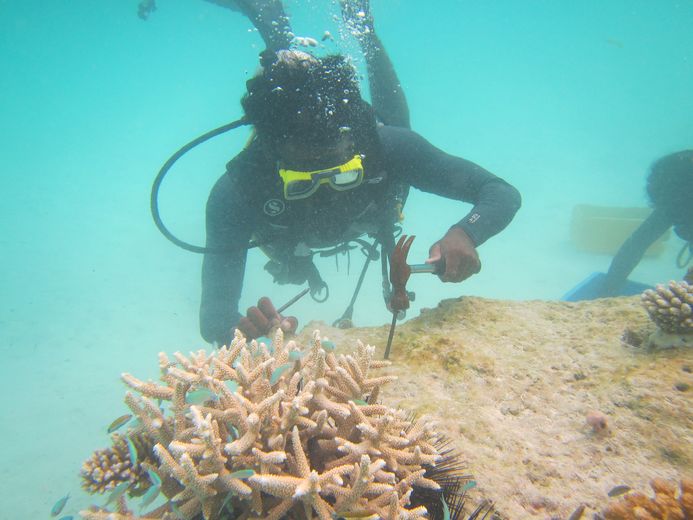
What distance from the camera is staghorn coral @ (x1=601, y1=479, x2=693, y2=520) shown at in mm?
1581

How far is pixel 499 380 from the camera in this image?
270 centimetres

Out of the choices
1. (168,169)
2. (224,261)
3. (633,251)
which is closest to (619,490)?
(224,261)

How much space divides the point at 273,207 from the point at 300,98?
125 centimetres

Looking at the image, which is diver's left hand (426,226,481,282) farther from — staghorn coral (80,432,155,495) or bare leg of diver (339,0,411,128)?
bare leg of diver (339,0,411,128)

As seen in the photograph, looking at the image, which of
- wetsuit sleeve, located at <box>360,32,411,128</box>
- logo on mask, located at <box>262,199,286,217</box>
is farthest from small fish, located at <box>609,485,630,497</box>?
wetsuit sleeve, located at <box>360,32,411,128</box>

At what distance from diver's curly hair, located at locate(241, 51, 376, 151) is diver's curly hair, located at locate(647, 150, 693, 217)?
25.6ft

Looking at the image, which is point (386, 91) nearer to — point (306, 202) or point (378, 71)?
Result: point (378, 71)

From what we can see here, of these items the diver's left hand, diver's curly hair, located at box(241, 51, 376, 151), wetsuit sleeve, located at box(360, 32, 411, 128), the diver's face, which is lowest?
the diver's left hand

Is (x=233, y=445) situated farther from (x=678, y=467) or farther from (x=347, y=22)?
(x=347, y=22)

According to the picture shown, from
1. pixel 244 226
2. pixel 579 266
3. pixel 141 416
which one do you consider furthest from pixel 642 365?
pixel 579 266

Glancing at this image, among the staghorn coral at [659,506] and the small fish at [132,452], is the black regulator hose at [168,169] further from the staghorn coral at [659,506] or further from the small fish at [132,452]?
the staghorn coral at [659,506]

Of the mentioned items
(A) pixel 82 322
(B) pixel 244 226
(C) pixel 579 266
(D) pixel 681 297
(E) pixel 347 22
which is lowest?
(A) pixel 82 322

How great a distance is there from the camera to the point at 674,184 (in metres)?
7.74

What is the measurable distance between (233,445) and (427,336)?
198 centimetres
